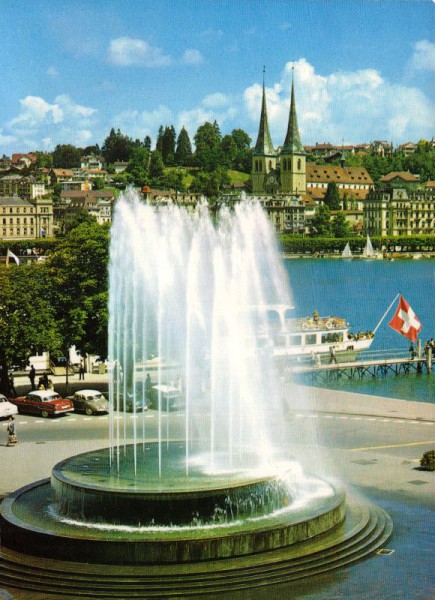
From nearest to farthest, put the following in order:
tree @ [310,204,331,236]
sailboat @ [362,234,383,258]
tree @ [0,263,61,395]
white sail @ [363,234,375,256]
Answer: tree @ [0,263,61,395], sailboat @ [362,234,383,258], white sail @ [363,234,375,256], tree @ [310,204,331,236]

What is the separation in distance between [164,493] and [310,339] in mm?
33706

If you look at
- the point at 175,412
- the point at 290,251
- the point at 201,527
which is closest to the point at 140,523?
the point at 201,527

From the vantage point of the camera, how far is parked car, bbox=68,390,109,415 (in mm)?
28391

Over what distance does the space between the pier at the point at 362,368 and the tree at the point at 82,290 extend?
488 inches

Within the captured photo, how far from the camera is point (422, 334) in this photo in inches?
2589

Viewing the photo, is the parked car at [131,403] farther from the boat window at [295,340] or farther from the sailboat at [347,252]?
the sailboat at [347,252]

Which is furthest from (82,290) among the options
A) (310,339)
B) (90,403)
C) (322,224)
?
(322,224)

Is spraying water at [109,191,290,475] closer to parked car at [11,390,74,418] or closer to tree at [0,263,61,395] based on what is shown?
parked car at [11,390,74,418]

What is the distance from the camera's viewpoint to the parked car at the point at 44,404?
27984mm

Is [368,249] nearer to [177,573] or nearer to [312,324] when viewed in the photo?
[312,324]

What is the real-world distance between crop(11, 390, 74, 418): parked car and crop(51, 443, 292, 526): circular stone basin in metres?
9.69

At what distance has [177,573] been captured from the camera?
14.3 m

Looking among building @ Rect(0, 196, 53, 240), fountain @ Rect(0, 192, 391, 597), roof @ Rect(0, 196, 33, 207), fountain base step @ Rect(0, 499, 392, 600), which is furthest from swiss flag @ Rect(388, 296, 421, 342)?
roof @ Rect(0, 196, 33, 207)

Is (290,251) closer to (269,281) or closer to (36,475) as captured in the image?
A: (269,281)
